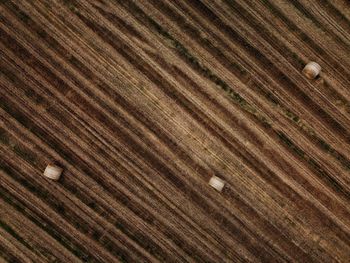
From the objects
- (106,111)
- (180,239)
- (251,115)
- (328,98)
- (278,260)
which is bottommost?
(180,239)

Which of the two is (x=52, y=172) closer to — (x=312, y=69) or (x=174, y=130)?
(x=174, y=130)

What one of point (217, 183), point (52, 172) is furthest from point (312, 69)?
point (52, 172)

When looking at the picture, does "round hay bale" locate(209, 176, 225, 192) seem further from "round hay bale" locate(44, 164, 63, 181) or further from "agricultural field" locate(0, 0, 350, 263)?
"round hay bale" locate(44, 164, 63, 181)

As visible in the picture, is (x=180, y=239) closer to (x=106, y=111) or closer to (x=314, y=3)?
(x=106, y=111)

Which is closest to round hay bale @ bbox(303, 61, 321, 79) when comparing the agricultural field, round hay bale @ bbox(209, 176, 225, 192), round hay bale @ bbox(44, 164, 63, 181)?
the agricultural field

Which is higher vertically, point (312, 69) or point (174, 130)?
point (312, 69)

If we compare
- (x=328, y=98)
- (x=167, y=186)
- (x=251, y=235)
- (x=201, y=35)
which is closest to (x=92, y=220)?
(x=167, y=186)

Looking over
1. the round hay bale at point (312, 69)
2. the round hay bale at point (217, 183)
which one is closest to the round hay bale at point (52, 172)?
the round hay bale at point (217, 183)

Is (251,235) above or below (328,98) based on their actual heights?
below
